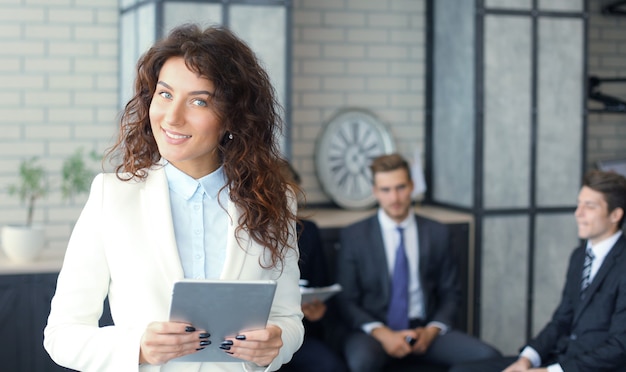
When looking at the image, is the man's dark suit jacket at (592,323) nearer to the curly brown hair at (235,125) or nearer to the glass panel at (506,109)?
the glass panel at (506,109)

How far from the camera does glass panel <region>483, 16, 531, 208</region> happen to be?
5191 mm

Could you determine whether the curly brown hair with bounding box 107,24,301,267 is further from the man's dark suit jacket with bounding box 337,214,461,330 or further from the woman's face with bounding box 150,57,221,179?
the man's dark suit jacket with bounding box 337,214,461,330

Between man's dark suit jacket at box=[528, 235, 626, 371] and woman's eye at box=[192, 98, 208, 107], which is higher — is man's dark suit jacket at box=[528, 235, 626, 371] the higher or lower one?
the lower one

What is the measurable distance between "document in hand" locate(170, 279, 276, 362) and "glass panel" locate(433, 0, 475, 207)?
3.54 meters

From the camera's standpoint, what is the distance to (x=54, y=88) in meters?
5.02

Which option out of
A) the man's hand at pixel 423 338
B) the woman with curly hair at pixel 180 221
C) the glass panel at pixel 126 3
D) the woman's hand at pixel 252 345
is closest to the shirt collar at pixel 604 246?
the man's hand at pixel 423 338

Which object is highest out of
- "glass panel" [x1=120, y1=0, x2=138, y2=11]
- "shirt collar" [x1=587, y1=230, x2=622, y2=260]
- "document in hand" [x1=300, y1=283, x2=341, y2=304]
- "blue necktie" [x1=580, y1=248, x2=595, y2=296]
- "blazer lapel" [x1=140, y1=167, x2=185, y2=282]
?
"glass panel" [x1=120, y1=0, x2=138, y2=11]

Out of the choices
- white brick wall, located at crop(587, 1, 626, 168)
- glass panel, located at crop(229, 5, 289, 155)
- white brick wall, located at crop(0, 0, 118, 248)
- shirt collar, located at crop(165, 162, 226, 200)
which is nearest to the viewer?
shirt collar, located at crop(165, 162, 226, 200)

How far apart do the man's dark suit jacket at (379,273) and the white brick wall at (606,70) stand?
2.13 m

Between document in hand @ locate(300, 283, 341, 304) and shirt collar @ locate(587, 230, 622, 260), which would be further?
document in hand @ locate(300, 283, 341, 304)

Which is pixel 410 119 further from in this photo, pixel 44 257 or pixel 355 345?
pixel 44 257

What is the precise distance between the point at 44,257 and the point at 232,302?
2.87 metres

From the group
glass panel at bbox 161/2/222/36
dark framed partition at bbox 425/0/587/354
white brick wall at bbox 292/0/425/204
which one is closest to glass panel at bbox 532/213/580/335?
dark framed partition at bbox 425/0/587/354

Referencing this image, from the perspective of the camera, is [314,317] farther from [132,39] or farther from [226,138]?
[226,138]
